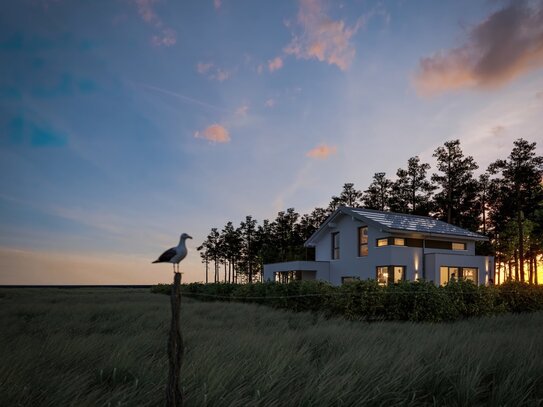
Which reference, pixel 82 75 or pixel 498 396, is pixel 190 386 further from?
pixel 82 75

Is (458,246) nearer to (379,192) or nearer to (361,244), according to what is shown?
(361,244)

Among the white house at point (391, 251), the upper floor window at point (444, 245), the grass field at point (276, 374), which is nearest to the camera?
the grass field at point (276, 374)

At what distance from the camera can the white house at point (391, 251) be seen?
22.0 meters

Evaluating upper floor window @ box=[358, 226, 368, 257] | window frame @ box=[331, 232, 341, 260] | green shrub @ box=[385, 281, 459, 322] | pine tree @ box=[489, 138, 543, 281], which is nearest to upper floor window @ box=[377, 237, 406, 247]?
upper floor window @ box=[358, 226, 368, 257]

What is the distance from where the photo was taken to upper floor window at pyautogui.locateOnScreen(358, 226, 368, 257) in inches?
939

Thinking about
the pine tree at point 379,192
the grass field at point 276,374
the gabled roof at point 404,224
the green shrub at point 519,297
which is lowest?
the green shrub at point 519,297

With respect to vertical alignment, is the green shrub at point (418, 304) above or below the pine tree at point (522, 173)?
below

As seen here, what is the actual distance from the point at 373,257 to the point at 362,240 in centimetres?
190

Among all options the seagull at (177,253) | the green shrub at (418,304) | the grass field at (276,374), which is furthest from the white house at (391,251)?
the seagull at (177,253)

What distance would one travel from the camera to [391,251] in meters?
21.4

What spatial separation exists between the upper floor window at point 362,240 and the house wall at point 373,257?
9.1 inches

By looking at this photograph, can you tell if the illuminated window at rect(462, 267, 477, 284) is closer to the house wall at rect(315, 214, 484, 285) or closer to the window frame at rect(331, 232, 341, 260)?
the house wall at rect(315, 214, 484, 285)

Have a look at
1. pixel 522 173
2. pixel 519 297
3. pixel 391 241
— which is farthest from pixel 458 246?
pixel 522 173

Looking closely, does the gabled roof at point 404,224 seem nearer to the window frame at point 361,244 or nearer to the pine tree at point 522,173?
the window frame at point 361,244
